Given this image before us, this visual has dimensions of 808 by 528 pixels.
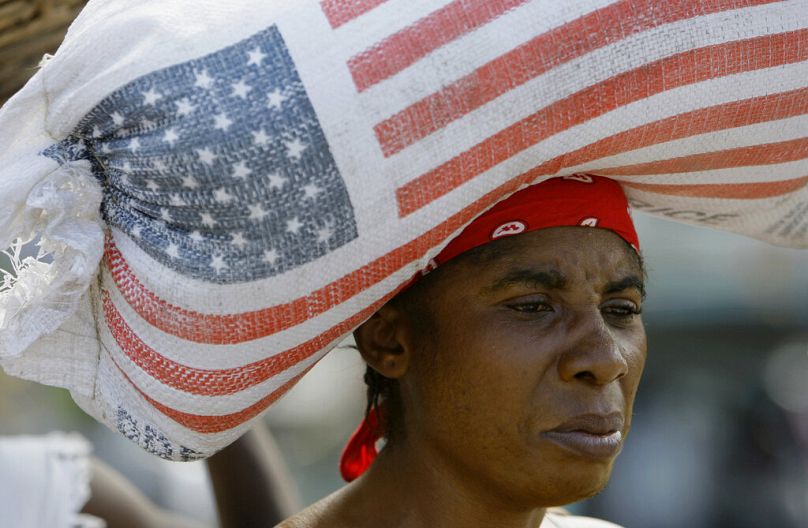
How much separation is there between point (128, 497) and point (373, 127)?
2.10m

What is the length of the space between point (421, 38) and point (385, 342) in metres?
0.70

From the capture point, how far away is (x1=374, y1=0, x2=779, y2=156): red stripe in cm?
168

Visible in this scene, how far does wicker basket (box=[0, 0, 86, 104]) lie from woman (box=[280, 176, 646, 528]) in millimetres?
970

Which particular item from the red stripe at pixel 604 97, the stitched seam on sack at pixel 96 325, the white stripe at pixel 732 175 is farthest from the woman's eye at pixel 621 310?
the stitched seam on sack at pixel 96 325

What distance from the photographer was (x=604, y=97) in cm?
180

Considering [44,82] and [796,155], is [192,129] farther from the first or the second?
[796,155]

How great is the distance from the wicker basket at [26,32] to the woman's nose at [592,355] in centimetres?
128

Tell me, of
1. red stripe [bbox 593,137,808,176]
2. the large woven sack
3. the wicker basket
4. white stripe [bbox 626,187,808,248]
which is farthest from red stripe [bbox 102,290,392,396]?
the wicker basket

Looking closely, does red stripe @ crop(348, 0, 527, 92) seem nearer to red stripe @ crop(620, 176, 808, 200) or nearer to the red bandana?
the red bandana

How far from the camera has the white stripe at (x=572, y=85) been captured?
1.71 meters

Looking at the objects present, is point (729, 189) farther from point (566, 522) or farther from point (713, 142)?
point (566, 522)

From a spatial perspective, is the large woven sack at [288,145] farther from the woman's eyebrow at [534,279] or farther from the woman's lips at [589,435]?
the woman's lips at [589,435]

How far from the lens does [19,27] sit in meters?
2.41

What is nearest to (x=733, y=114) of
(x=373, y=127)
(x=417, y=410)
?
(x=373, y=127)
